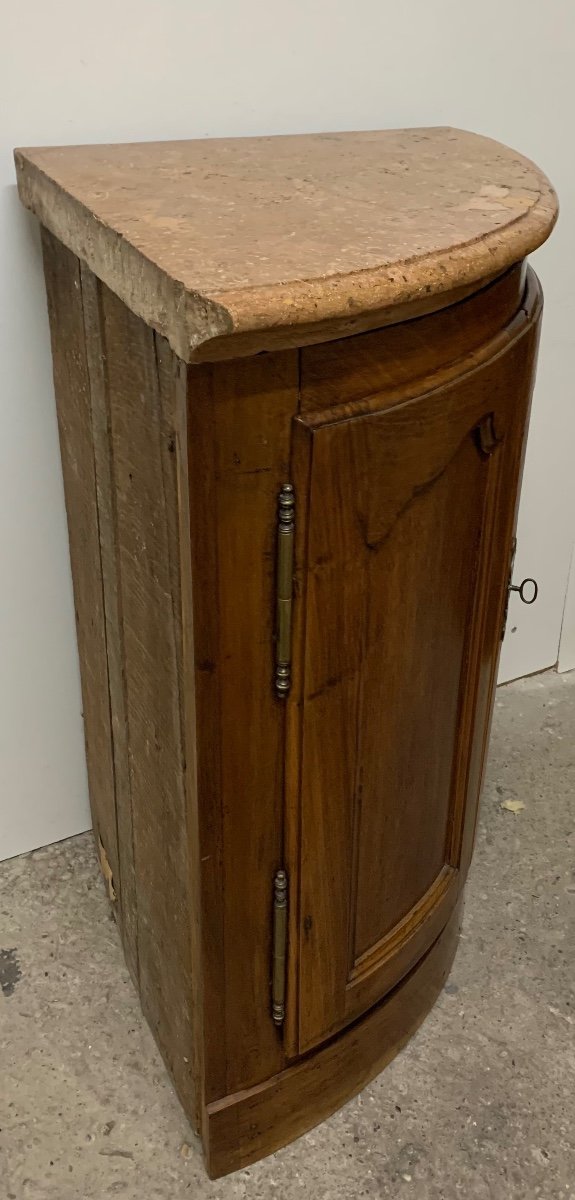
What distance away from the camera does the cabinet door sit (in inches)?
34.9

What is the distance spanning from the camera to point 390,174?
108 cm

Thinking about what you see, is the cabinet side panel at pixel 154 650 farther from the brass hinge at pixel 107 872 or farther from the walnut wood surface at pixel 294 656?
the brass hinge at pixel 107 872

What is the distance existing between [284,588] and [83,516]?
1.61 feet

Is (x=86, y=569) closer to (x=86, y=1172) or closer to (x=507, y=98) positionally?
(x=86, y=1172)

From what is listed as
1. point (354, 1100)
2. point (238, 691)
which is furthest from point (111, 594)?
point (354, 1100)

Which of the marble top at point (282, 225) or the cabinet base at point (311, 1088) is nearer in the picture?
the marble top at point (282, 225)

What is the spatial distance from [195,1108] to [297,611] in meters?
0.66

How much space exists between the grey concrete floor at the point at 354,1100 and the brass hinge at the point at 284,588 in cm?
66

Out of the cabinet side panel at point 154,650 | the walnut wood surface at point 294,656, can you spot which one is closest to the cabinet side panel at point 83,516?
the walnut wood surface at point 294,656

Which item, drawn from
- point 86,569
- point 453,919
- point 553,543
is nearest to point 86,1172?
point 453,919

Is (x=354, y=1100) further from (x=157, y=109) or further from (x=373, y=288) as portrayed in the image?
(x=157, y=109)

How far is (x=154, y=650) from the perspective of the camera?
1.04 metres

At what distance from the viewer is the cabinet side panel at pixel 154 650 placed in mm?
896

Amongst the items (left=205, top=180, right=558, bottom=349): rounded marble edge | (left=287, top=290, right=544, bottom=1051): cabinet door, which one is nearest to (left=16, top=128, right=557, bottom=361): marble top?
(left=205, top=180, right=558, bottom=349): rounded marble edge
